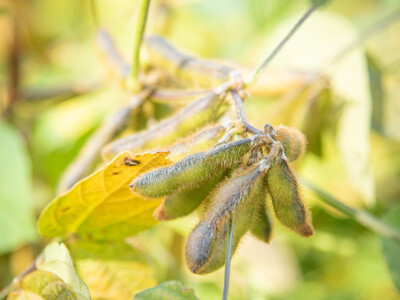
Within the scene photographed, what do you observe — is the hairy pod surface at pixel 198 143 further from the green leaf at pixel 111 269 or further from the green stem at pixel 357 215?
the green stem at pixel 357 215

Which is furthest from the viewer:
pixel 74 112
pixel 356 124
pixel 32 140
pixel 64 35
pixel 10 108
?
pixel 64 35

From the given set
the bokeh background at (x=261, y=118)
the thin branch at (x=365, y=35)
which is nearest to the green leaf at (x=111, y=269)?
the bokeh background at (x=261, y=118)

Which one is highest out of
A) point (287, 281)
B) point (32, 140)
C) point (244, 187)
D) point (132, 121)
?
point (244, 187)

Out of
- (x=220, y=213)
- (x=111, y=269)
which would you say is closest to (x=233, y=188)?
(x=220, y=213)

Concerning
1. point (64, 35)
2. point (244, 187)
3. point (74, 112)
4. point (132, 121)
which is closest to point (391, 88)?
point (132, 121)

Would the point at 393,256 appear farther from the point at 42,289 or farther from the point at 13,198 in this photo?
the point at 13,198

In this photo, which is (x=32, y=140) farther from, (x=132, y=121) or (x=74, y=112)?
(x=132, y=121)

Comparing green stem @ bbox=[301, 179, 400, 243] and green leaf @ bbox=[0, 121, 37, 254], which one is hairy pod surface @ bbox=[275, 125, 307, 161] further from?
green leaf @ bbox=[0, 121, 37, 254]
